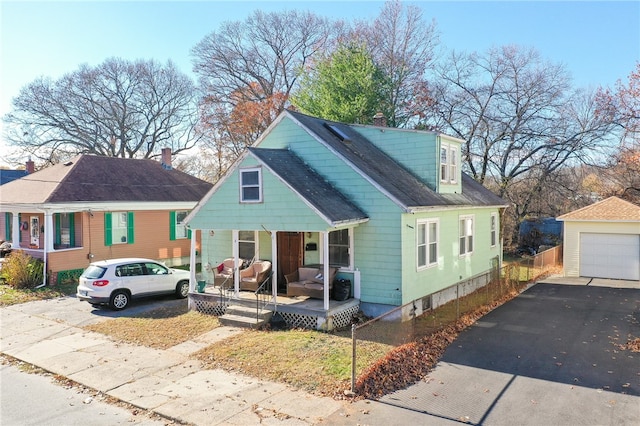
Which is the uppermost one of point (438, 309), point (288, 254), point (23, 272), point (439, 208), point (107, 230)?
point (439, 208)

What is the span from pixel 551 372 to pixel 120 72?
4630cm

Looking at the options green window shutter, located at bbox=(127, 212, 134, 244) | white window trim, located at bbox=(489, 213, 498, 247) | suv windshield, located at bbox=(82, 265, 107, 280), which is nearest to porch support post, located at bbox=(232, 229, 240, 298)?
suv windshield, located at bbox=(82, 265, 107, 280)

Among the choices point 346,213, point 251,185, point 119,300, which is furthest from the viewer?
point 119,300

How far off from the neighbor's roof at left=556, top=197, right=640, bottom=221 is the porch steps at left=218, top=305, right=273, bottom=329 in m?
15.8

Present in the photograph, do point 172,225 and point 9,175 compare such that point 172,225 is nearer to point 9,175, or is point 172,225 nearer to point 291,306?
point 291,306

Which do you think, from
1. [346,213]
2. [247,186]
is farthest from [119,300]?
[346,213]

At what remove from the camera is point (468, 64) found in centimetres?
3456

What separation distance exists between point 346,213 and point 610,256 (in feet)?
50.4

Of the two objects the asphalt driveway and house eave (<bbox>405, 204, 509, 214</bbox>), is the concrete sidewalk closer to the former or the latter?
the asphalt driveway

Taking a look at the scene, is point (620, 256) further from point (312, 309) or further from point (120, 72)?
point (120, 72)

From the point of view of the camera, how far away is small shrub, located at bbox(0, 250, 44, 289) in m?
18.2

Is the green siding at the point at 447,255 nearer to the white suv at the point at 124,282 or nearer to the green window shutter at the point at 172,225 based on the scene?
the white suv at the point at 124,282

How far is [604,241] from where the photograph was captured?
816 inches

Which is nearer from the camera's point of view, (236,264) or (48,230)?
(236,264)
